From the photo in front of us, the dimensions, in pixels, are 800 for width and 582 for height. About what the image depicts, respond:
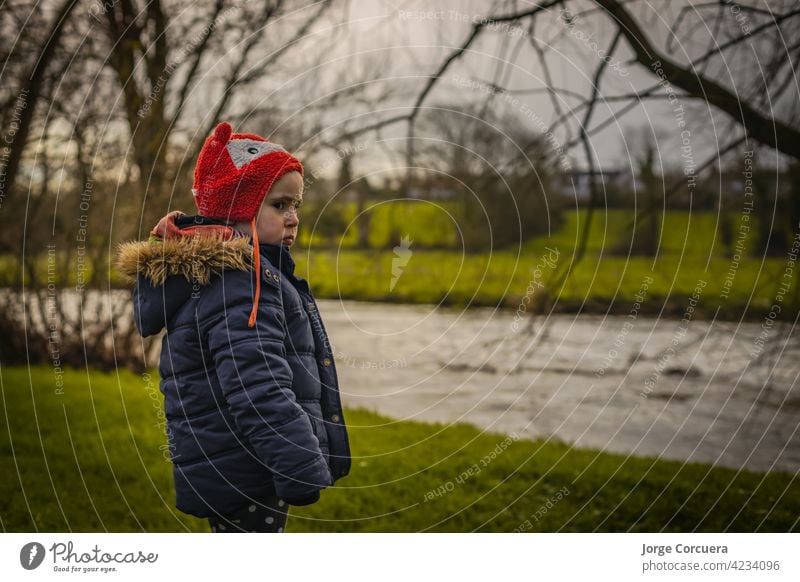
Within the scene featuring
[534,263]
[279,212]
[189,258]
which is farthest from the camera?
[534,263]

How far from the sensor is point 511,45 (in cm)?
268

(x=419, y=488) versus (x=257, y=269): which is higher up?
(x=257, y=269)

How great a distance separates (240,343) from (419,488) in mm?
1470

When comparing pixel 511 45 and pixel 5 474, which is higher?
pixel 511 45

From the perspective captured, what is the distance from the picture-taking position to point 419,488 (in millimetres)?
2791

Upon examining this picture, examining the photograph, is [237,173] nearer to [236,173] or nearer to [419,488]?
[236,173]

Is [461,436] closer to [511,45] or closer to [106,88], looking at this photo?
[511,45]

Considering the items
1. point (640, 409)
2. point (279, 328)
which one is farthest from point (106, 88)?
point (640, 409)

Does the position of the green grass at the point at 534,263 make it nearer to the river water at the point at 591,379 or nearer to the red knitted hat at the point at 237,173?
the river water at the point at 591,379

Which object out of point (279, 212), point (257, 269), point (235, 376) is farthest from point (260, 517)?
point (279, 212)

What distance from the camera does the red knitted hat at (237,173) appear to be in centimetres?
164

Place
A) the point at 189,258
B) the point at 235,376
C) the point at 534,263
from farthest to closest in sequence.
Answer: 1. the point at 534,263
2. the point at 189,258
3. the point at 235,376

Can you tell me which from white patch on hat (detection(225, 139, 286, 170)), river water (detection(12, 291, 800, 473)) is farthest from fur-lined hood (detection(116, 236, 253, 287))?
river water (detection(12, 291, 800, 473))
